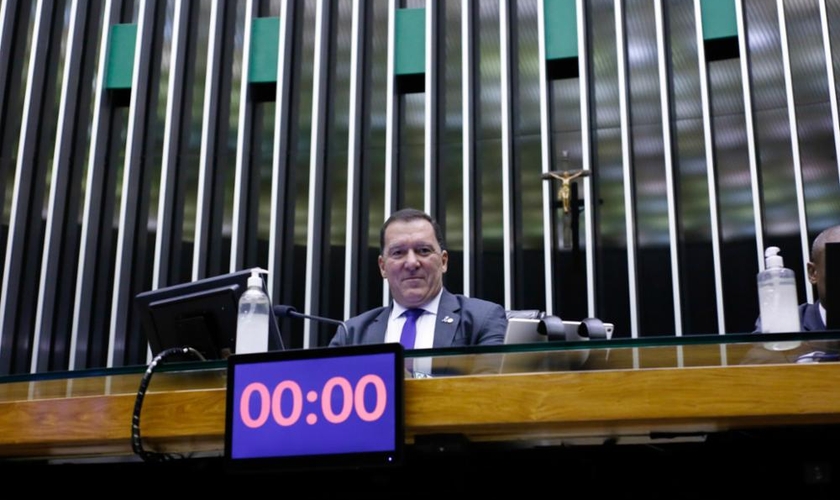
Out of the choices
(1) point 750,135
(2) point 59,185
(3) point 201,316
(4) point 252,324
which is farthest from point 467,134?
(4) point 252,324

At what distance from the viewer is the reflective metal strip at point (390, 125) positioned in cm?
544

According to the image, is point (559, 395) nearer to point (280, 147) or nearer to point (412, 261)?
point (412, 261)

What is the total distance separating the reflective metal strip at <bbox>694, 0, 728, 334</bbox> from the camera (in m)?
4.87

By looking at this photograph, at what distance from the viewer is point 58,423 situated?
66.7 inches

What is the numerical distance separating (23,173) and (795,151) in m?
4.49

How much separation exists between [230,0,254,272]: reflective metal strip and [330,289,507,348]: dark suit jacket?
2.84m

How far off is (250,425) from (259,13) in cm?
487

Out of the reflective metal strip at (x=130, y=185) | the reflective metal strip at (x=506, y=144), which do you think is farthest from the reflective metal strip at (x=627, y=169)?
the reflective metal strip at (x=130, y=185)

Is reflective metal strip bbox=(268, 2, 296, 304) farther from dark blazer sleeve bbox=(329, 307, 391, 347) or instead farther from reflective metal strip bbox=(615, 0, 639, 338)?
dark blazer sleeve bbox=(329, 307, 391, 347)

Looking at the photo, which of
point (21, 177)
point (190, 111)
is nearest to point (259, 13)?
point (190, 111)

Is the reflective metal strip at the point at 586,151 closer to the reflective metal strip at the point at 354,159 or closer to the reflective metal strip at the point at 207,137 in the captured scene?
the reflective metal strip at the point at 354,159

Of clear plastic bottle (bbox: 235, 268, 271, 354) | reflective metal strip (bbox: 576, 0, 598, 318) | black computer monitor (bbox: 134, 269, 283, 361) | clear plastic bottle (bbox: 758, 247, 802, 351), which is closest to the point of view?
clear plastic bottle (bbox: 758, 247, 802, 351)

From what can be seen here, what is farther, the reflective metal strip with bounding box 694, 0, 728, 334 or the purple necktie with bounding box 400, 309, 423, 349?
the reflective metal strip with bounding box 694, 0, 728, 334

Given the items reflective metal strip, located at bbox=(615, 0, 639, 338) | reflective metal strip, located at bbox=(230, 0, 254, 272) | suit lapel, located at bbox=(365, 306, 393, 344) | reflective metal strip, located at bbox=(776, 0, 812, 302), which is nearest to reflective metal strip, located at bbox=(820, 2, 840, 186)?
reflective metal strip, located at bbox=(776, 0, 812, 302)
